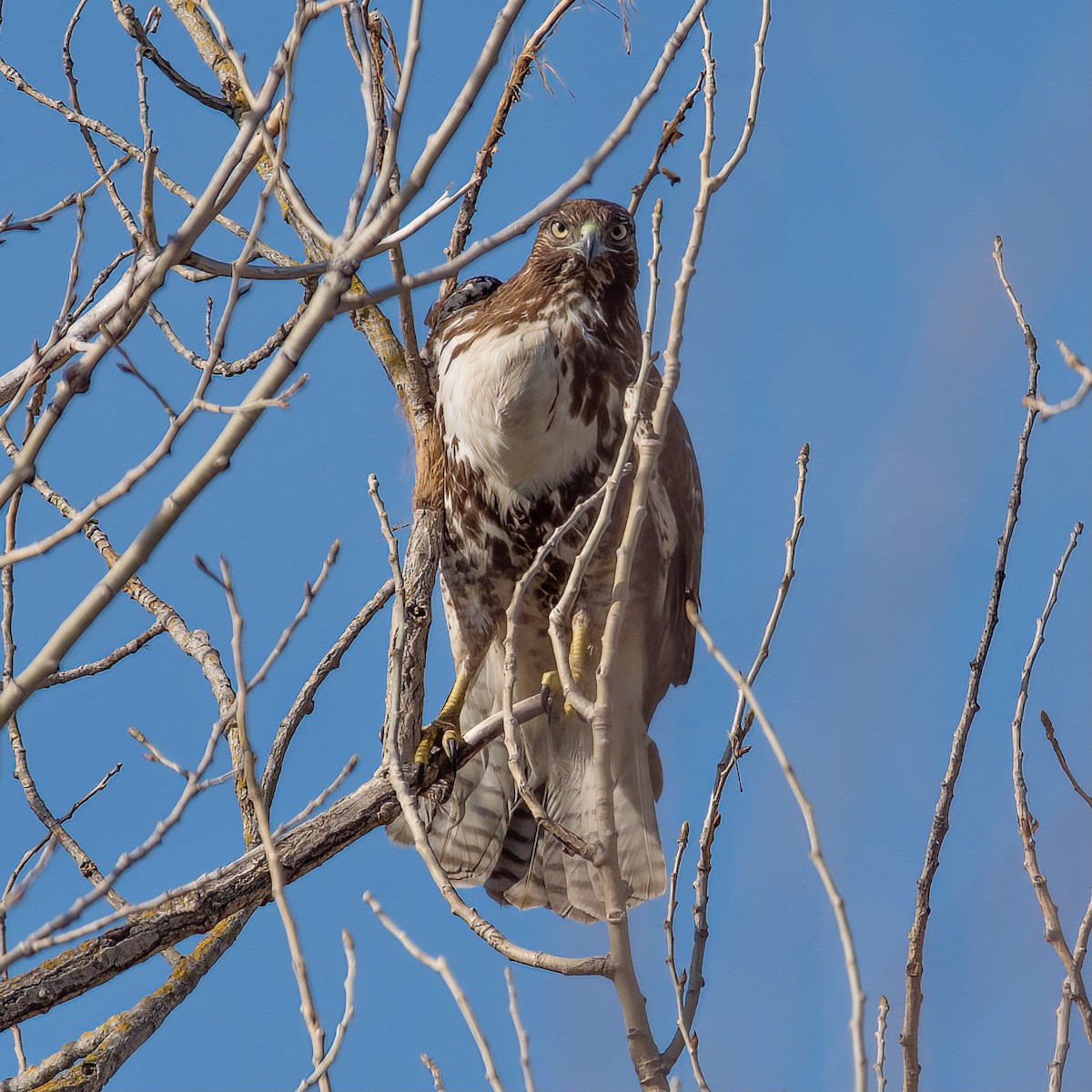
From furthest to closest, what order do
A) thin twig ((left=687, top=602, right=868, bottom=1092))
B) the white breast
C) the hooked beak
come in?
the hooked beak, the white breast, thin twig ((left=687, top=602, right=868, bottom=1092))

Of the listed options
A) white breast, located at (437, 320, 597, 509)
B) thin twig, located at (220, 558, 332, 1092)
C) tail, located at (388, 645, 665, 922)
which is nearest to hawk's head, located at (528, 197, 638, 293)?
white breast, located at (437, 320, 597, 509)

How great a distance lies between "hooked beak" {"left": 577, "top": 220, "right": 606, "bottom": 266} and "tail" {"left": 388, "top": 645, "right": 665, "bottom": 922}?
1203 millimetres

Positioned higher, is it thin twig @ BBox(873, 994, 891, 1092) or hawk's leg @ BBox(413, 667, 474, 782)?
hawk's leg @ BBox(413, 667, 474, 782)

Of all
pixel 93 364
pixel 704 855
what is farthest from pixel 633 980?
pixel 93 364

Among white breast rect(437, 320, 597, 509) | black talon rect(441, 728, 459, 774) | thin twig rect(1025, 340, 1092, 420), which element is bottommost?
thin twig rect(1025, 340, 1092, 420)

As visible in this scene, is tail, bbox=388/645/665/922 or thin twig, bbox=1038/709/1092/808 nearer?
thin twig, bbox=1038/709/1092/808

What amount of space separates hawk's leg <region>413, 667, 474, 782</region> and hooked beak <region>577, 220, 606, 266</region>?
1.28 m

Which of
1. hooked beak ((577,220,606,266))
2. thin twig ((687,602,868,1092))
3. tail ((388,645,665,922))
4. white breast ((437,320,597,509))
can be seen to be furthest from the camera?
tail ((388,645,665,922))

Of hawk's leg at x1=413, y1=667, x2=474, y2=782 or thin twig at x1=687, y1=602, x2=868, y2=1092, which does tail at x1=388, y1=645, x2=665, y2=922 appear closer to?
hawk's leg at x1=413, y1=667, x2=474, y2=782

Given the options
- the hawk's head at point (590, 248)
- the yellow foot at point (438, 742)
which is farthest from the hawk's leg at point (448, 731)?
the hawk's head at point (590, 248)

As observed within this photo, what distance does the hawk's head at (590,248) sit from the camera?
3902 millimetres

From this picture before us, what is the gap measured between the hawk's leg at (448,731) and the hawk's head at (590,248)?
1.23 metres

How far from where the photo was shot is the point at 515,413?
12.0 feet

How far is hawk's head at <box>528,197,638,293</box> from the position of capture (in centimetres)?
390
